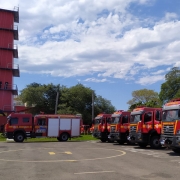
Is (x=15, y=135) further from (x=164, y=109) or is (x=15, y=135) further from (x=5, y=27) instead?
(x=5, y=27)

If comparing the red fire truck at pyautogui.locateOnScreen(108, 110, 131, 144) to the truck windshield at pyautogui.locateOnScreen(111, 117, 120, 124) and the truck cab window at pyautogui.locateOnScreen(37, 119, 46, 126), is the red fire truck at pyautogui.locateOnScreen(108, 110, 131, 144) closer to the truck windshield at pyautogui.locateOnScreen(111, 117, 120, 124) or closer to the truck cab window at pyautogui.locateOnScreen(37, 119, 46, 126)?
the truck windshield at pyautogui.locateOnScreen(111, 117, 120, 124)

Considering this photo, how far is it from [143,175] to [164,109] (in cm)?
922

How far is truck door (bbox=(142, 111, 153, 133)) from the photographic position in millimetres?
22297

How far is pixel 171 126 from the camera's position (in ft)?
57.8

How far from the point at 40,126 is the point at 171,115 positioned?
1768 cm

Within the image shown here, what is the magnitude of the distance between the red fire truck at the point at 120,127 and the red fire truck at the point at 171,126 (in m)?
8.82

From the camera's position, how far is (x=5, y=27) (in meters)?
53.1

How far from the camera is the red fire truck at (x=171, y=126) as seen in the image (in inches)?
671

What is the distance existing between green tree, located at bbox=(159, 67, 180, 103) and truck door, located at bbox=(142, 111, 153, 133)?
123 ft

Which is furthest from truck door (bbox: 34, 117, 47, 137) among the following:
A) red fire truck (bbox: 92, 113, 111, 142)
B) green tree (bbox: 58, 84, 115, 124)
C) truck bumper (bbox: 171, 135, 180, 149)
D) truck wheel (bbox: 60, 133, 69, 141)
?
green tree (bbox: 58, 84, 115, 124)

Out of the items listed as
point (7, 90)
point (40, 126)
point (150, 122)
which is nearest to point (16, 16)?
point (7, 90)

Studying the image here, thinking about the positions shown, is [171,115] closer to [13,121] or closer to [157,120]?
[157,120]

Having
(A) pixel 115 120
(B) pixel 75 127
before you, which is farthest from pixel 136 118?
(B) pixel 75 127

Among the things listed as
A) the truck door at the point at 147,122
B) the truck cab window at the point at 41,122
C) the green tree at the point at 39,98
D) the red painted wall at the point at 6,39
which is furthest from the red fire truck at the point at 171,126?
the green tree at the point at 39,98
